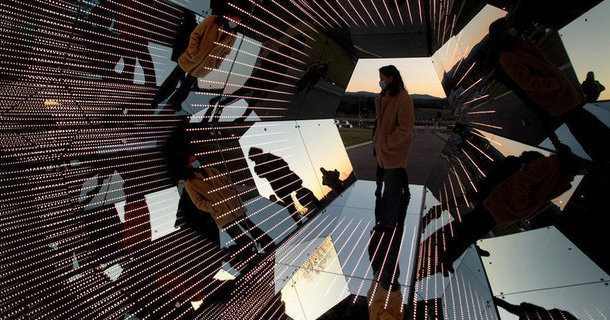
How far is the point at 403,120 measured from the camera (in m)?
2.87

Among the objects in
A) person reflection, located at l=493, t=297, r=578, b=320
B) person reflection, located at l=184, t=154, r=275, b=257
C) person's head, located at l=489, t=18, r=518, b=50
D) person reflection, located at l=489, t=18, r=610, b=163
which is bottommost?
person reflection, located at l=184, t=154, r=275, b=257

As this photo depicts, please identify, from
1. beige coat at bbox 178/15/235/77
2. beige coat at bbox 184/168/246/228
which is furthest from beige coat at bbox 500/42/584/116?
beige coat at bbox 184/168/246/228

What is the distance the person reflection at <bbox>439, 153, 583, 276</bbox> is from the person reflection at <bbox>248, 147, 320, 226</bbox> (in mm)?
1155

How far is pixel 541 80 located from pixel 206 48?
1.95m

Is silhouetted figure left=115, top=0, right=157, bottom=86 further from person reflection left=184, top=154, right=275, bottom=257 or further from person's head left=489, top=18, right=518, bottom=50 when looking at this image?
person's head left=489, top=18, right=518, bottom=50

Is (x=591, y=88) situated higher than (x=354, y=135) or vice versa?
(x=591, y=88)

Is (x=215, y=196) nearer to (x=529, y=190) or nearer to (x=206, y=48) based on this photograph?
(x=206, y=48)

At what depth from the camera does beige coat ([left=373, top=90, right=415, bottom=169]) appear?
2.86 metres

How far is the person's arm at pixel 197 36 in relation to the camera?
1957 mm

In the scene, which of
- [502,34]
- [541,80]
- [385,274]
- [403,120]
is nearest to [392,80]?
[403,120]

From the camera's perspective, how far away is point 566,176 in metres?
2.19

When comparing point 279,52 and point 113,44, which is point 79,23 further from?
point 279,52

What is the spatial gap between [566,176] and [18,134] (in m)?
2.79

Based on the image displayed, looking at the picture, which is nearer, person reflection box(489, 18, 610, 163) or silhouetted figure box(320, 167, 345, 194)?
person reflection box(489, 18, 610, 163)
